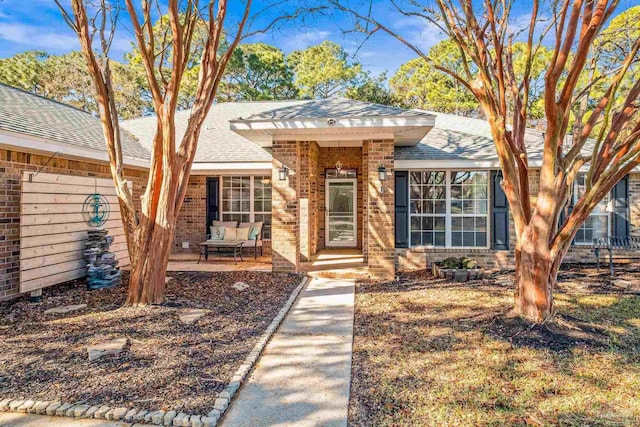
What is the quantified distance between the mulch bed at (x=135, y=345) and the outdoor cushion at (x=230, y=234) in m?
Answer: 3.33

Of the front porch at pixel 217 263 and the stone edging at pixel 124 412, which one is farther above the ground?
the front porch at pixel 217 263

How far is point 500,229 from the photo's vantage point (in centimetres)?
848

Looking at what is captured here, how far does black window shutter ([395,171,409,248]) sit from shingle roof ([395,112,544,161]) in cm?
49

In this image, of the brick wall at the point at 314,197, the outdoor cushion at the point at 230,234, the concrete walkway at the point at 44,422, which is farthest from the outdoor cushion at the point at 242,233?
the concrete walkway at the point at 44,422

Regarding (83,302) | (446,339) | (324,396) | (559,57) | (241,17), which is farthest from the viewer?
(241,17)

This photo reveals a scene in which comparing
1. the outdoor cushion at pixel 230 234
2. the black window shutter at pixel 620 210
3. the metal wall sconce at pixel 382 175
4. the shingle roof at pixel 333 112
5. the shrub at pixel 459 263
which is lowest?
the shrub at pixel 459 263

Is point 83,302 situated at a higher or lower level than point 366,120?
lower

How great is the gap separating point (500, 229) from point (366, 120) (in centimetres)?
424

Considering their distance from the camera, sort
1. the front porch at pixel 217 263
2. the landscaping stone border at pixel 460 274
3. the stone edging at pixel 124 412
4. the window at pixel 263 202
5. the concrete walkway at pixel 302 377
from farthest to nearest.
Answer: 1. the window at pixel 263 202
2. the front porch at pixel 217 263
3. the landscaping stone border at pixel 460 274
4. the concrete walkway at pixel 302 377
5. the stone edging at pixel 124 412

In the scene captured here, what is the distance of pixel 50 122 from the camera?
732 centimetres

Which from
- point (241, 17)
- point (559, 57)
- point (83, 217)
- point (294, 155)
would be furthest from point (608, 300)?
point (83, 217)

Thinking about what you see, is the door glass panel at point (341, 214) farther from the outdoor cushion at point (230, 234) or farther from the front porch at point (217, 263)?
the outdoor cushion at point (230, 234)

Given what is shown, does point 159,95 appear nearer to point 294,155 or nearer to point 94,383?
point 294,155

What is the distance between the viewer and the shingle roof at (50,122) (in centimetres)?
621
